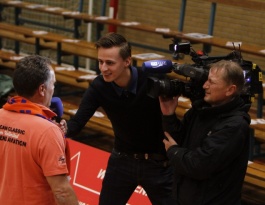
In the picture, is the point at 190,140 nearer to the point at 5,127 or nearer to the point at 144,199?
the point at 5,127

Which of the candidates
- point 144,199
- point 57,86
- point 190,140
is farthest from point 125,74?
point 57,86

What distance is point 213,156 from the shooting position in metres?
3.05

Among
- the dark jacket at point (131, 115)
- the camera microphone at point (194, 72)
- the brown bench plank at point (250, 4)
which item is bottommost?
the dark jacket at point (131, 115)

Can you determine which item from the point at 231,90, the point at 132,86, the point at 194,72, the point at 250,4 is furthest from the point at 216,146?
the point at 250,4

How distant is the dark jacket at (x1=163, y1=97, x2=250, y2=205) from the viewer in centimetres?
306

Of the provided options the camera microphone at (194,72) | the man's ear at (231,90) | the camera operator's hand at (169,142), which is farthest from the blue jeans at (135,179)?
the man's ear at (231,90)

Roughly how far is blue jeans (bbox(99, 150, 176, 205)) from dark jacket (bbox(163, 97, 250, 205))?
2.03 feet

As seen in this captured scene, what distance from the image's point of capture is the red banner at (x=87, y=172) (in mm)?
5312

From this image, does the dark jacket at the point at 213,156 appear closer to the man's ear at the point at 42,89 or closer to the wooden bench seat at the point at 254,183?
the man's ear at the point at 42,89

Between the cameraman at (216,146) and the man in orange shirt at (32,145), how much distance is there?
0.61 m

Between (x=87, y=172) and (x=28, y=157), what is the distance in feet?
8.25

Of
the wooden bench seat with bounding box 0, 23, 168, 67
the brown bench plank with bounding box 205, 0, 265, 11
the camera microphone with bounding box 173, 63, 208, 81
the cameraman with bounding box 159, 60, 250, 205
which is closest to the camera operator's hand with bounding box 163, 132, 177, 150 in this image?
the cameraman with bounding box 159, 60, 250, 205

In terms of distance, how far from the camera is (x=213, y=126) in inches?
124

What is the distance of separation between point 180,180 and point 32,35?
5.59 m
